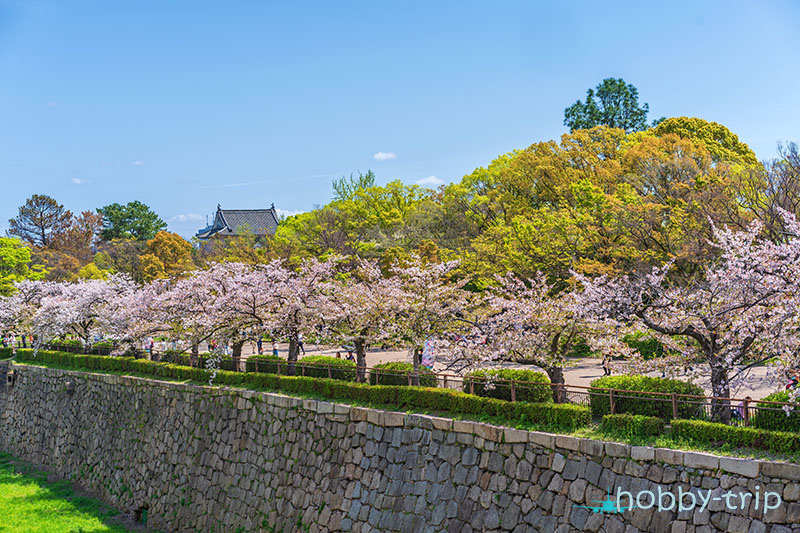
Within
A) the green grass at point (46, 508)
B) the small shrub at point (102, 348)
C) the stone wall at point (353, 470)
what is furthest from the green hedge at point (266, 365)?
the small shrub at point (102, 348)

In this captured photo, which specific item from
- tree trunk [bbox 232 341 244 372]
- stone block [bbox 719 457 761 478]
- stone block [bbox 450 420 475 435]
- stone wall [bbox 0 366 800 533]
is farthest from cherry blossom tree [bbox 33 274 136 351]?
stone block [bbox 719 457 761 478]

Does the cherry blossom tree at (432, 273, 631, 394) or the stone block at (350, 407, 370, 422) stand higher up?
the cherry blossom tree at (432, 273, 631, 394)

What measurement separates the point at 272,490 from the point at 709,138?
1215 inches

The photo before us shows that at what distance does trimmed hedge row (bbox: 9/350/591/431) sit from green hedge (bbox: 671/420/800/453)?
196 centimetres

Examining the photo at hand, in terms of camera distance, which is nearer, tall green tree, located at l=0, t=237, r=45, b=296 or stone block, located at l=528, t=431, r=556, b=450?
stone block, located at l=528, t=431, r=556, b=450

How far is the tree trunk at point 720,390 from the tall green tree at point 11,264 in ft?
151

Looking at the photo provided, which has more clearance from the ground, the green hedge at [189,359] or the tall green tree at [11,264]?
the tall green tree at [11,264]

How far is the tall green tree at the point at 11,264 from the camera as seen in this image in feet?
150

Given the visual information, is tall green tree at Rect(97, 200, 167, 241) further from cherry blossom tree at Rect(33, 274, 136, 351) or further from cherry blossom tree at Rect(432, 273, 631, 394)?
cherry blossom tree at Rect(432, 273, 631, 394)

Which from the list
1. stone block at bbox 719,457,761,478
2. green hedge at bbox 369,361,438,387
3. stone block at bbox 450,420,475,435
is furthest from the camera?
green hedge at bbox 369,361,438,387

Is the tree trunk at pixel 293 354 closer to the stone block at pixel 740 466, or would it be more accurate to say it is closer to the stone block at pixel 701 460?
the stone block at pixel 701 460

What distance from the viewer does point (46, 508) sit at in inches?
912

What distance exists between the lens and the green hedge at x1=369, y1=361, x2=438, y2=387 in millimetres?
16672

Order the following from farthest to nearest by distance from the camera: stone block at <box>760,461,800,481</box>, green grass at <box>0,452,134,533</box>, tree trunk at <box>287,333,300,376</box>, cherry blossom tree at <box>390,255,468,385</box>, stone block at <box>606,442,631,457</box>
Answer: green grass at <box>0,452,134,533</box>, tree trunk at <box>287,333,300,376</box>, cherry blossom tree at <box>390,255,468,385</box>, stone block at <box>606,442,631,457</box>, stone block at <box>760,461,800,481</box>
